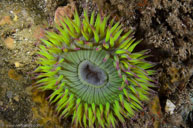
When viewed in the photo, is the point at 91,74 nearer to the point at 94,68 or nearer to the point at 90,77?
the point at 90,77

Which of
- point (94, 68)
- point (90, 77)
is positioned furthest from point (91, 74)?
point (94, 68)

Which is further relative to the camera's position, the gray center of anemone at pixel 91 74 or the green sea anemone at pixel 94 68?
the gray center of anemone at pixel 91 74

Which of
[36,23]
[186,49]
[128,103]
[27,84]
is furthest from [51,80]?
[186,49]

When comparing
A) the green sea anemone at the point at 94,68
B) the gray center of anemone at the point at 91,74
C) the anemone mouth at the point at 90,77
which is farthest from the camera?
the gray center of anemone at the point at 91,74

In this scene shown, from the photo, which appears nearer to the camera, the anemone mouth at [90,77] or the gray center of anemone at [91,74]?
the anemone mouth at [90,77]

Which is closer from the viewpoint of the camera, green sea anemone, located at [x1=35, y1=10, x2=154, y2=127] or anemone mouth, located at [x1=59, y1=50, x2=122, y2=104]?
green sea anemone, located at [x1=35, y1=10, x2=154, y2=127]

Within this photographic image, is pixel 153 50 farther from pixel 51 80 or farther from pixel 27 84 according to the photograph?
pixel 27 84

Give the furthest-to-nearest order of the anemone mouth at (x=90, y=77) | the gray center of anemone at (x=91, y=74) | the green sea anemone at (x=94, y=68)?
the gray center of anemone at (x=91, y=74), the anemone mouth at (x=90, y=77), the green sea anemone at (x=94, y=68)
